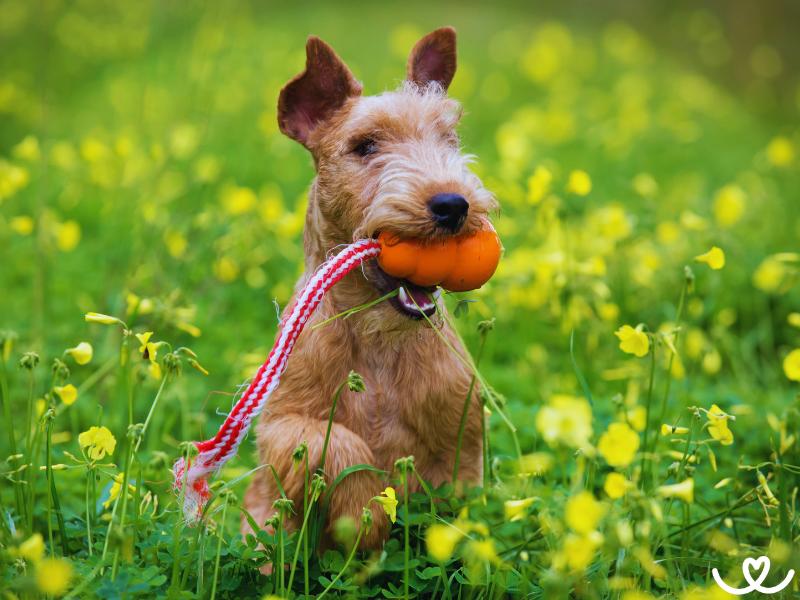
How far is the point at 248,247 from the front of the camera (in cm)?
532

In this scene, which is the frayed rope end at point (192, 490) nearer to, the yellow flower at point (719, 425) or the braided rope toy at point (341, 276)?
the braided rope toy at point (341, 276)

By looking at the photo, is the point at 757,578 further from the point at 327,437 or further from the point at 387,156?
the point at 387,156

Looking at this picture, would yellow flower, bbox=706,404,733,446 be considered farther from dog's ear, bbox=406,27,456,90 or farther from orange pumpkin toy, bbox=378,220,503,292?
dog's ear, bbox=406,27,456,90

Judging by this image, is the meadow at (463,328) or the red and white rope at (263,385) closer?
the meadow at (463,328)

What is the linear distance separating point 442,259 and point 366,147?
0.53m

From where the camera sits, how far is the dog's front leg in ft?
8.05

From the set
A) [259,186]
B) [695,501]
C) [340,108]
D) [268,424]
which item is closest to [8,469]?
[268,424]

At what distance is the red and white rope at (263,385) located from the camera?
7.89 feet

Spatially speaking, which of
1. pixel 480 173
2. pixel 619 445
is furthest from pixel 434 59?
pixel 480 173

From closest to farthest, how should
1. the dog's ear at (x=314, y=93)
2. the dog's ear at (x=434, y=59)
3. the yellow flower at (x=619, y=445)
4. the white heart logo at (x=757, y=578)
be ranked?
the yellow flower at (x=619, y=445) < the white heart logo at (x=757, y=578) < the dog's ear at (x=314, y=93) < the dog's ear at (x=434, y=59)

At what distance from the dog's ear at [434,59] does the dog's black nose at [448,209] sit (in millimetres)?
798

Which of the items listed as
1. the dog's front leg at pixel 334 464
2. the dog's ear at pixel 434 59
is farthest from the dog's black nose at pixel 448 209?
the dog's ear at pixel 434 59

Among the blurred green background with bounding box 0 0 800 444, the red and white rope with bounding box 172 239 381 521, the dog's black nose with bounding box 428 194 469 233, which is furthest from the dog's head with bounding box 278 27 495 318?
the blurred green background with bounding box 0 0 800 444

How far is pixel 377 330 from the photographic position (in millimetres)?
2561
